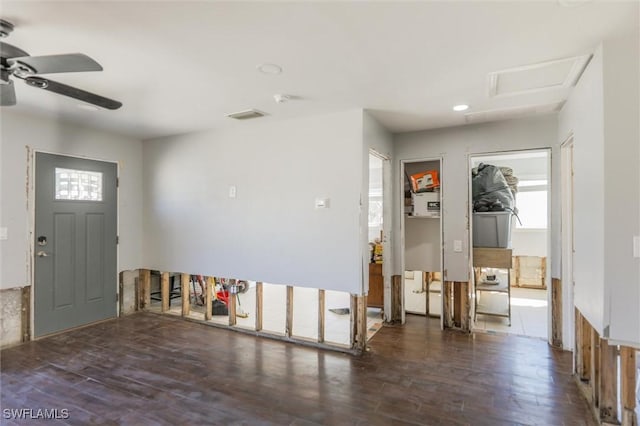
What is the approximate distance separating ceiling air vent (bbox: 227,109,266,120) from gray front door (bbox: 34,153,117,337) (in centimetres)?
227

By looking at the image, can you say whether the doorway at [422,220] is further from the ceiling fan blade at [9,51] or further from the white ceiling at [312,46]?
the ceiling fan blade at [9,51]

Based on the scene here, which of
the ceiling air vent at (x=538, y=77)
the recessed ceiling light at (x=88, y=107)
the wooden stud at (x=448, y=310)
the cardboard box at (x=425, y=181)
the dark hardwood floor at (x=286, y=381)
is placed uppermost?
the recessed ceiling light at (x=88, y=107)

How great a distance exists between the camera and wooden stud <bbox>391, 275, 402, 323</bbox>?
4477 mm

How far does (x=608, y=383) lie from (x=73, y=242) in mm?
5624

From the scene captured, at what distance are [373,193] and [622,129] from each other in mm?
5577

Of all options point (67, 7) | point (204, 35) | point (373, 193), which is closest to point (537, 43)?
point (204, 35)

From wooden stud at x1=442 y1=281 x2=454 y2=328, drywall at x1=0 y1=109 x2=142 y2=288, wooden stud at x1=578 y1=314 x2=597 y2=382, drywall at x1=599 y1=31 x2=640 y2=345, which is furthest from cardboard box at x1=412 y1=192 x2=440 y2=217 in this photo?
drywall at x1=0 y1=109 x2=142 y2=288

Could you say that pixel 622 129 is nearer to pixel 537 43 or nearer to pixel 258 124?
pixel 537 43

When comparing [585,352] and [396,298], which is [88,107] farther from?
[585,352]

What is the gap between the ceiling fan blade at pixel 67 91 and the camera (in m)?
2.25

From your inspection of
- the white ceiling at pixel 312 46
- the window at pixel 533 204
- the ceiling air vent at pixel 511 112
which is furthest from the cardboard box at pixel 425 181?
the window at pixel 533 204

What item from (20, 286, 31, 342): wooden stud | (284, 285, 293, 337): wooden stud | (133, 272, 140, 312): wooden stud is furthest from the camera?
(133, 272, 140, 312): wooden stud

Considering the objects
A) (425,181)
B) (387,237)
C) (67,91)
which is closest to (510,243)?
(425,181)

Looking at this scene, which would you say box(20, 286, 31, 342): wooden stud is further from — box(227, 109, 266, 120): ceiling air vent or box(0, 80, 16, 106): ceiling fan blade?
box(227, 109, 266, 120): ceiling air vent
